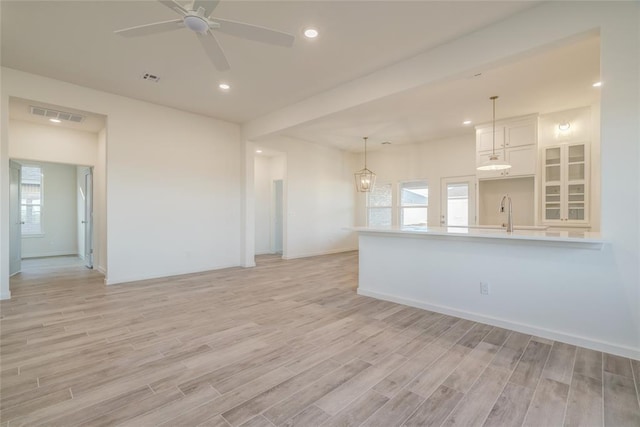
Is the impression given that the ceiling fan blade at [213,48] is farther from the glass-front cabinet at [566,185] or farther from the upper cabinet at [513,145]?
the glass-front cabinet at [566,185]

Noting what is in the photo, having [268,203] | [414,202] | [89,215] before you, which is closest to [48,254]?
[89,215]

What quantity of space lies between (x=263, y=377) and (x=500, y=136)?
6008mm

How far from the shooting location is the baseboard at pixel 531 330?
94.4 inches

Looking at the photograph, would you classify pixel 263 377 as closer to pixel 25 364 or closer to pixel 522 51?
pixel 25 364

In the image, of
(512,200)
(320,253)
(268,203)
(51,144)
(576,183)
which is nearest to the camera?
(576,183)

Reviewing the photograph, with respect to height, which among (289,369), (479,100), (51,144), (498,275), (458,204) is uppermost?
(479,100)

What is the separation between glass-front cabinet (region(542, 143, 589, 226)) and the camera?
5.04 metres

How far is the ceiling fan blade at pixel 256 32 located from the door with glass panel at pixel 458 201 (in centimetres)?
577

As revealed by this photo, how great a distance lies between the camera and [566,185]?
5172 millimetres

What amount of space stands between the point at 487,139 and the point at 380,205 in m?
3.47

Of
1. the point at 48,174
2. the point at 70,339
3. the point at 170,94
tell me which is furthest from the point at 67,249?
the point at 70,339

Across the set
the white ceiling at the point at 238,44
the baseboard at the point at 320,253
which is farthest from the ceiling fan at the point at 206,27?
the baseboard at the point at 320,253

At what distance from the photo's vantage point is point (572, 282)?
8.56 feet

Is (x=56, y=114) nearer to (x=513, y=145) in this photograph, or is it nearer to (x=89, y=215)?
(x=89, y=215)
